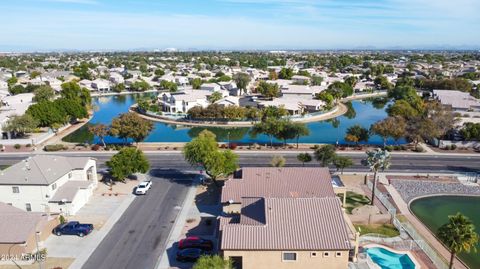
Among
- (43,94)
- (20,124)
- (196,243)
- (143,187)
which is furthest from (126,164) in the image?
(43,94)

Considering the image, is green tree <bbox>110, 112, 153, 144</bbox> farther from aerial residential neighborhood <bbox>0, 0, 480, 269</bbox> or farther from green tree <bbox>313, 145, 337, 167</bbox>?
green tree <bbox>313, 145, 337, 167</bbox>

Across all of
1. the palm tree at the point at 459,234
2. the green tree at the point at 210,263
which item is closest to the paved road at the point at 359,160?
the palm tree at the point at 459,234

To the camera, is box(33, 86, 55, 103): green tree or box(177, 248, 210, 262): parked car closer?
box(177, 248, 210, 262): parked car

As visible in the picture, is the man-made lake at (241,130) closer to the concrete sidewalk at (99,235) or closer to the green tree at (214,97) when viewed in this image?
the green tree at (214,97)

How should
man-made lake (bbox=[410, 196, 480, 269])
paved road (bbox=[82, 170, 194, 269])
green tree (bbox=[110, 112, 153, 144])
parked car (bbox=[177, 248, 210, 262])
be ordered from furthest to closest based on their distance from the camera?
green tree (bbox=[110, 112, 153, 144]), man-made lake (bbox=[410, 196, 480, 269]), paved road (bbox=[82, 170, 194, 269]), parked car (bbox=[177, 248, 210, 262])

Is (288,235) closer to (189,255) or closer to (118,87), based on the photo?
(189,255)

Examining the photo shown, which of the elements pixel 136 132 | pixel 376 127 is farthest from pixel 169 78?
pixel 376 127

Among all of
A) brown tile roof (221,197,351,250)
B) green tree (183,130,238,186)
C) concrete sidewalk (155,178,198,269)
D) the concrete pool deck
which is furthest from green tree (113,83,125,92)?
brown tile roof (221,197,351,250)
